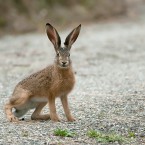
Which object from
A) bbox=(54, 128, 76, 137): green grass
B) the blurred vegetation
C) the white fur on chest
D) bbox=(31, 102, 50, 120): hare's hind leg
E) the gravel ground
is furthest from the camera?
the blurred vegetation

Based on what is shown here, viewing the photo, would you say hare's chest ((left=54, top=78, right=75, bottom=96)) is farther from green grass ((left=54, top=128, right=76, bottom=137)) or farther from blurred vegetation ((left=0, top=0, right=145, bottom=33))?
blurred vegetation ((left=0, top=0, right=145, bottom=33))

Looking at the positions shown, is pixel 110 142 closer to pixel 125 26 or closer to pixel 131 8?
pixel 125 26

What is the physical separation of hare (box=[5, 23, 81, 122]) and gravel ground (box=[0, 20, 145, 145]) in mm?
208

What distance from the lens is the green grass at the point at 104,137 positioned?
312 inches

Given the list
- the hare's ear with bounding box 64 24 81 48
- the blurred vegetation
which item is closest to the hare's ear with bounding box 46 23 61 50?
the hare's ear with bounding box 64 24 81 48

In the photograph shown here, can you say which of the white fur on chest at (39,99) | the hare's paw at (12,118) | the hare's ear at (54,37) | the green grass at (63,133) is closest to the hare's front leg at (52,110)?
the white fur on chest at (39,99)

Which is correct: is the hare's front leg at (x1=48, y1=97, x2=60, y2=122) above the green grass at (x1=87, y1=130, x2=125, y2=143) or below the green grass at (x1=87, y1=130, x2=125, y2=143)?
above

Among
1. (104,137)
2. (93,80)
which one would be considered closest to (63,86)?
(104,137)

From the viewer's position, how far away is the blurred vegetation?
25467 mm

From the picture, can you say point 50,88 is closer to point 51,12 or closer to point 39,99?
point 39,99

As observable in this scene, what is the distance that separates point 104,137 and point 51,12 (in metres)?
20.0

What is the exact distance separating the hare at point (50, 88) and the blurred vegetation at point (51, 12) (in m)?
15.7

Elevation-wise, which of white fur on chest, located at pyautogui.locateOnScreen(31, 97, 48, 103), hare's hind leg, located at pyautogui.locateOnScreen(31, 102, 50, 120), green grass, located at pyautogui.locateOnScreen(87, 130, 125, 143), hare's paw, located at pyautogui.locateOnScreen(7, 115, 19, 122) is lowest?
green grass, located at pyautogui.locateOnScreen(87, 130, 125, 143)

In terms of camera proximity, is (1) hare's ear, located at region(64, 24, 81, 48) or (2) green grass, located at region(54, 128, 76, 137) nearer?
(2) green grass, located at region(54, 128, 76, 137)
